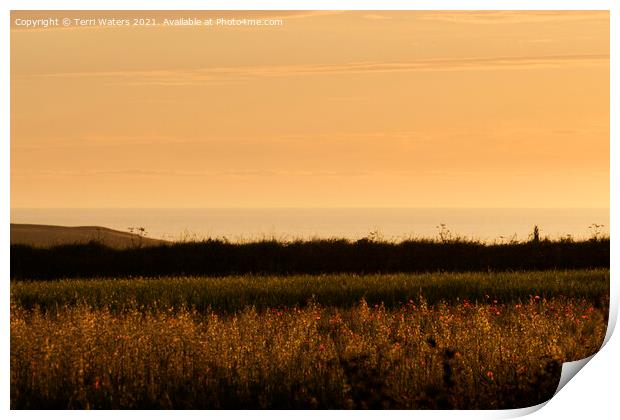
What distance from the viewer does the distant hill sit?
663cm

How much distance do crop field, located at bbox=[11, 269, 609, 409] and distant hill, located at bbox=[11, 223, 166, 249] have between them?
308mm

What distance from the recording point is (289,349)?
21.8ft

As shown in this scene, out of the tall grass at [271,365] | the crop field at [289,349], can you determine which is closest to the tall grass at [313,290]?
the crop field at [289,349]

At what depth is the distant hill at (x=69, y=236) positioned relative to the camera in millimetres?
6633

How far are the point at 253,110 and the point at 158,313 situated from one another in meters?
1.40

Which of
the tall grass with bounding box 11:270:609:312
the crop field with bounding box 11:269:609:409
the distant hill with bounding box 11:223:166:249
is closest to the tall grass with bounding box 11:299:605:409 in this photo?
the crop field with bounding box 11:269:609:409

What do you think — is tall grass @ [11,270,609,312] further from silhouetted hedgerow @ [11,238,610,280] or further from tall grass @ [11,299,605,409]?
tall grass @ [11,299,605,409]

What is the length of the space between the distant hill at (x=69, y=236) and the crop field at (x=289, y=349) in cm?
31

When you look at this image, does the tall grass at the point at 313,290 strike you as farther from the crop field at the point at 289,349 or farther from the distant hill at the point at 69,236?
the distant hill at the point at 69,236

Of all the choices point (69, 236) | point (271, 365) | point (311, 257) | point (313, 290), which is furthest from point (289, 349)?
point (69, 236)

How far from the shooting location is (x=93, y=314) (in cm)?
685

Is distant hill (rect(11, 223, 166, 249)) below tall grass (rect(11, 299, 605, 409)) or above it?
above

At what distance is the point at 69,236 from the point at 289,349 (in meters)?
1.50
